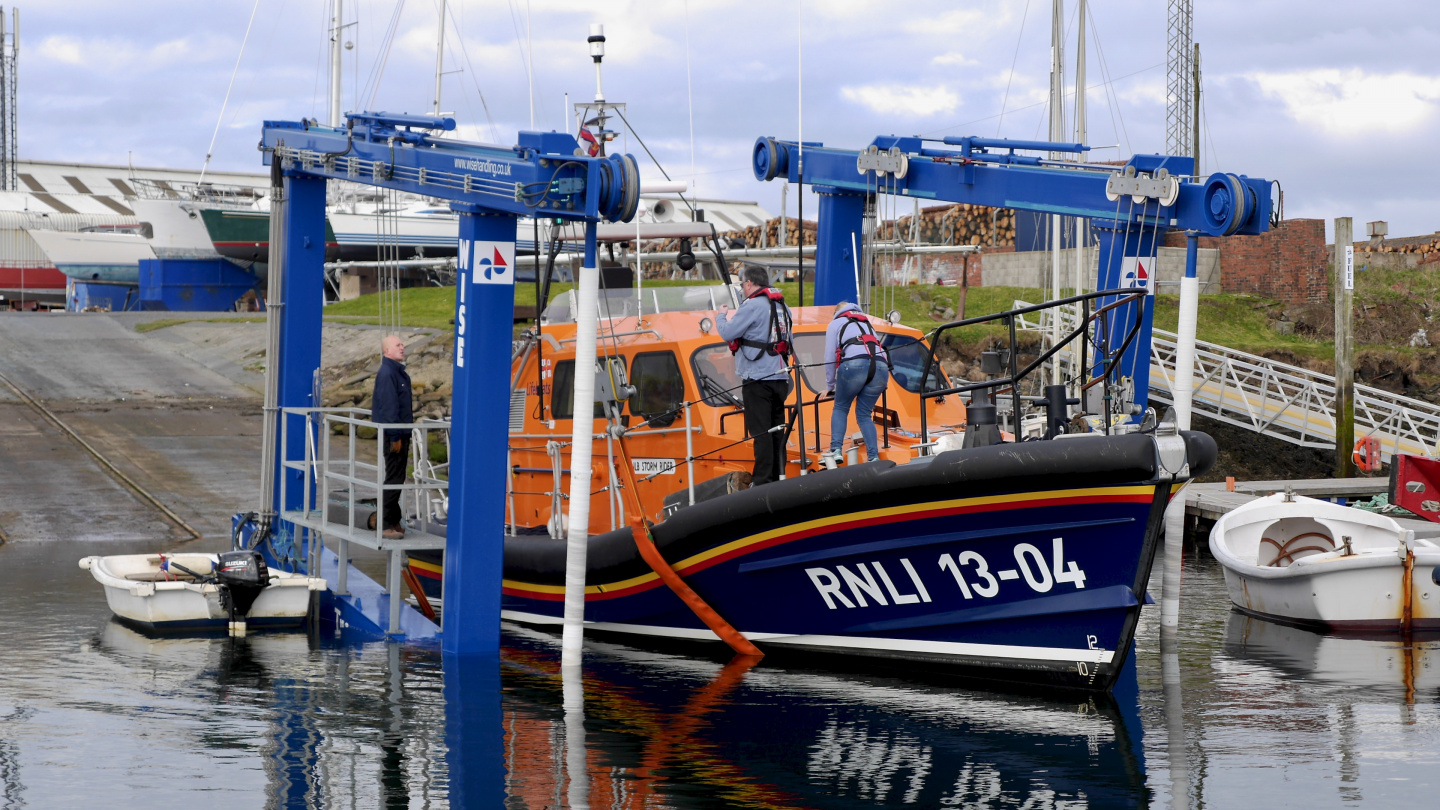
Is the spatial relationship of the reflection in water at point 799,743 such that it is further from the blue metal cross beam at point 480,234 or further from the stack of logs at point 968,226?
the stack of logs at point 968,226

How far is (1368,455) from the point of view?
637 inches

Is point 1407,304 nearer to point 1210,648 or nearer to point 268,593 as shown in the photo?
point 1210,648

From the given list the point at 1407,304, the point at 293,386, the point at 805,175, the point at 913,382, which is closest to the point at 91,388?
the point at 293,386

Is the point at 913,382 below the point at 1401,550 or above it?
above

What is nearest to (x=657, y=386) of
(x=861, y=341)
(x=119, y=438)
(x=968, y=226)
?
(x=861, y=341)

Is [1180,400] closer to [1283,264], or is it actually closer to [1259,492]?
[1259,492]

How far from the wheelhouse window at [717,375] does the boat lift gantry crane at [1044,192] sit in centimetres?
110

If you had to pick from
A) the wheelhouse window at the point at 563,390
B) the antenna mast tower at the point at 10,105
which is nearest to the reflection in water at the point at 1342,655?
the wheelhouse window at the point at 563,390

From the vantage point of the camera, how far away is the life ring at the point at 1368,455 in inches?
636

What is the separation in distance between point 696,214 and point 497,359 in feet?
7.08

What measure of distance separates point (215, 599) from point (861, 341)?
16.6 ft

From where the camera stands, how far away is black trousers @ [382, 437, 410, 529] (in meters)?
9.53

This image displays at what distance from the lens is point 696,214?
1004 cm

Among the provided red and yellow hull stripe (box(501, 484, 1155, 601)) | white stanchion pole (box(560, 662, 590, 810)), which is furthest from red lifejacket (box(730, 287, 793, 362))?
white stanchion pole (box(560, 662, 590, 810))
